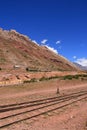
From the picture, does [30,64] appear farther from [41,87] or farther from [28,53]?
[41,87]

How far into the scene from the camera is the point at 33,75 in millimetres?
68188

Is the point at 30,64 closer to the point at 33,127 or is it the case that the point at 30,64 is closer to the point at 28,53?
the point at 28,53

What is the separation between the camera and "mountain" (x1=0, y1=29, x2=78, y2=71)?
103 meters

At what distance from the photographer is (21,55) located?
118 metres

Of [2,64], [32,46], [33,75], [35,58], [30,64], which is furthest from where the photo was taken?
[32,46]

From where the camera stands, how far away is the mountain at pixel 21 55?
103m

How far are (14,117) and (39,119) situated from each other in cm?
146

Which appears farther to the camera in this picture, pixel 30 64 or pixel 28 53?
pixel 28 53

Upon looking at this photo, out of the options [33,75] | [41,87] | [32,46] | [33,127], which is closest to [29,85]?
[41,87]

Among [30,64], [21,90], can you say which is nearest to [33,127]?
[21,90]

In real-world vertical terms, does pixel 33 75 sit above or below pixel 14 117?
above

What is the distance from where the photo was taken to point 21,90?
41500mm

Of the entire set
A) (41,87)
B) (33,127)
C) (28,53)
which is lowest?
(33,127)

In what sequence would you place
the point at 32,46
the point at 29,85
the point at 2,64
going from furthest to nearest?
1. the point at 32,46
2. the point at 2,64
3. the point at 29,85
